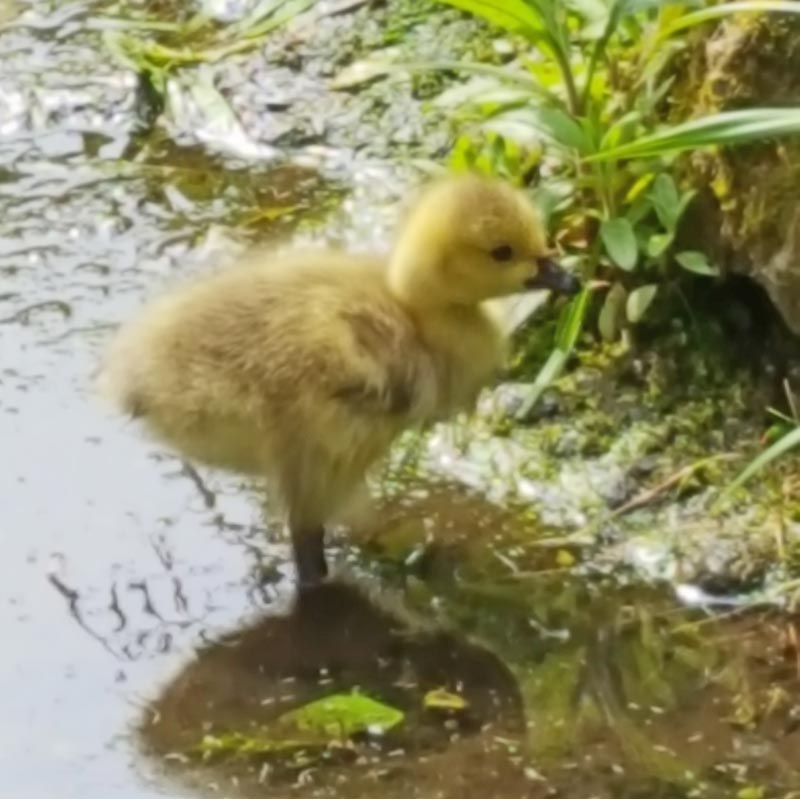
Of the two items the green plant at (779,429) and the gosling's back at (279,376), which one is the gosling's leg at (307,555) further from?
the green plant at (779,429)

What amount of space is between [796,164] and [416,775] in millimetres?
895

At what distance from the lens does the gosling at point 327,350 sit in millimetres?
2441

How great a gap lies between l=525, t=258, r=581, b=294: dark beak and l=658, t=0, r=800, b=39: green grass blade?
0.32 meters

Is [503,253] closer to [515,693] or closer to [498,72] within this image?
[498,72]

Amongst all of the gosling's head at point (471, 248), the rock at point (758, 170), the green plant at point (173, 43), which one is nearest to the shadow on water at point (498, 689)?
the gosling's head at point (471, 248)

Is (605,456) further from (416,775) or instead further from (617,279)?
(416,775)

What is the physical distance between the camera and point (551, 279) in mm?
2602

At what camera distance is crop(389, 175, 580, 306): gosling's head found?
2.54 metres

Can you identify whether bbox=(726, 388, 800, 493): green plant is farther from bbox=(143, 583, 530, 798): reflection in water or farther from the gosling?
bbox=(143, 583, 530, 798): reflection in water

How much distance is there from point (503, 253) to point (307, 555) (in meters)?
0.41

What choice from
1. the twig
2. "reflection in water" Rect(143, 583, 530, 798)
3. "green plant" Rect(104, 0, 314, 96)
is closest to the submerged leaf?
"reflection in water" Rect(143, 583, 530, 798)

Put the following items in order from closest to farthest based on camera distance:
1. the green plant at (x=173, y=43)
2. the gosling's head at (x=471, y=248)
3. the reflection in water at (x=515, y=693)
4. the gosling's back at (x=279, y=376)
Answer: the reflection in water at (x=515, y=693)
the gosling's back at (x=279, y=376)
the gosling's head at (x=471, y=248)
the green plant at (x=173, y=43)

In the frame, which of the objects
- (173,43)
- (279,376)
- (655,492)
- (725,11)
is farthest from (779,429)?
(173,43)

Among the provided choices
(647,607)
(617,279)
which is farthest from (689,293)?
(647,607)
